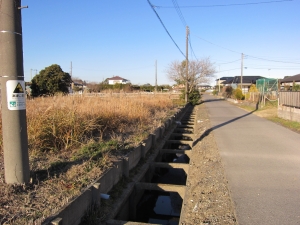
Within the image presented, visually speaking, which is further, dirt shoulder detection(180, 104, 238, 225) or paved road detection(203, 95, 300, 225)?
dirt shoulder detection(180, 104, 238, 225)

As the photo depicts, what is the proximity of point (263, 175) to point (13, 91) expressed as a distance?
16.3ft

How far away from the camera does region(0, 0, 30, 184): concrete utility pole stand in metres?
3.43

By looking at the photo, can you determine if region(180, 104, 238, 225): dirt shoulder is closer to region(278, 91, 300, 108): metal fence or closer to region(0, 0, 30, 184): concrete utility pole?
region(0, 0, 30, 184): concrete utility pole

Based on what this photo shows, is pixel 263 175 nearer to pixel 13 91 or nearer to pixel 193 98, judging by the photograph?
pixel 13 91

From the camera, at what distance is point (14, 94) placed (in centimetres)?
348

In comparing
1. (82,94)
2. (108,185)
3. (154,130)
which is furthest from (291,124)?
(108,185)

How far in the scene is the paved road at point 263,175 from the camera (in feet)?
12.8

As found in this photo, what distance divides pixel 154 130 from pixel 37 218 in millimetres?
6629

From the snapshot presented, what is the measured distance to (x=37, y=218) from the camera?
3016 mm

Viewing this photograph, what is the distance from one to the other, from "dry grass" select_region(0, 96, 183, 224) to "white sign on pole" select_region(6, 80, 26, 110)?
3.56ft

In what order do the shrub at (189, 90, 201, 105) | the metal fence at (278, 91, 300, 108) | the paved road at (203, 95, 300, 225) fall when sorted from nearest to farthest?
1. the paved road at (203, 95, 300, 225)
2. the metal fence at (278, 91, 300, 108)
3. the shrub at (189, 90, 201, 105)

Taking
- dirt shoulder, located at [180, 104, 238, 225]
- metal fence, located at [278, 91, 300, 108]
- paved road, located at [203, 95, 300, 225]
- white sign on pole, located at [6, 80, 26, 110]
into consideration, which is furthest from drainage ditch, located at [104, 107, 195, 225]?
metal fence, located at [278, 91, 300, 108]

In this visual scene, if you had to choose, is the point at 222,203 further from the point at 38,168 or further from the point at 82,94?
the point at 82,94

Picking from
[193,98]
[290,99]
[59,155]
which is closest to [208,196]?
[59,155]
